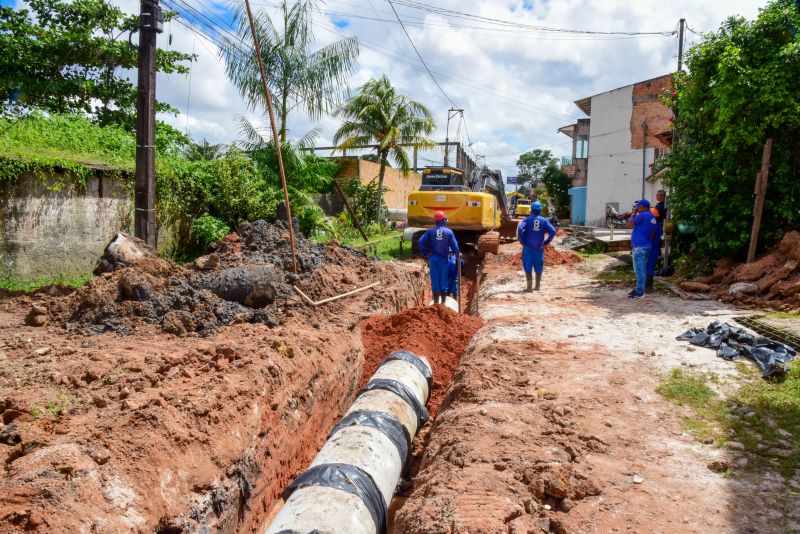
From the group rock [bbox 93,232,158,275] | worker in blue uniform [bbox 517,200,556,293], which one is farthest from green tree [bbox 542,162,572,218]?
rock [bbox 93,232,158,275]

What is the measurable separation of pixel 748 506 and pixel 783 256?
6.88m

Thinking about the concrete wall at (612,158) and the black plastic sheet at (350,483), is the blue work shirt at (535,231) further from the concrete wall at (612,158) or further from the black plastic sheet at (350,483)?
the concrete wall at (612,158)

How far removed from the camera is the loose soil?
3.28 meters

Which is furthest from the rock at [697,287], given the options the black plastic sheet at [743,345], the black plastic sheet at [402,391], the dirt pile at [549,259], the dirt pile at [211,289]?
the black plastic sheet at [402,391]

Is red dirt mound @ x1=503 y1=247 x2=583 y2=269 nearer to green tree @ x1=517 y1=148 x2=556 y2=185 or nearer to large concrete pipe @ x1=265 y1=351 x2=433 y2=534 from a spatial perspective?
large concrete pipe @ x1=265 y1=351 x2=433 y2=534

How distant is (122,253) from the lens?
7887 mm

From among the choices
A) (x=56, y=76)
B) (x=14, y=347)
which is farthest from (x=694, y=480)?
(x=56, y=76)

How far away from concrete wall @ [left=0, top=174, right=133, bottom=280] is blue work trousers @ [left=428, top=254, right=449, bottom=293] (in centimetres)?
595

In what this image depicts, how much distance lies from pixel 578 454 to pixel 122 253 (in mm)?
6673

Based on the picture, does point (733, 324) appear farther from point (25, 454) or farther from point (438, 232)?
point (25, 454)

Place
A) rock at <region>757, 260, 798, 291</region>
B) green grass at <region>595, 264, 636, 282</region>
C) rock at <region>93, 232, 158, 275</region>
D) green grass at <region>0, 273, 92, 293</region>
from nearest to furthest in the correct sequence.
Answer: rock at <region>93, 232, 158, 275</region> < rock at <region>757, 260, 798, 291</region> < green grass at <region>0, 273, 92, 293</region> < green grass at <region>595, 264, 636, 282</region>

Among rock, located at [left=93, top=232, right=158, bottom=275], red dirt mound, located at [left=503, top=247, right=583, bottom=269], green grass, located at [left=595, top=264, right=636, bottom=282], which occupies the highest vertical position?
rock, located at [left=93, top=232, right=158, bottom=275]

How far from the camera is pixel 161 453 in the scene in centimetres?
369

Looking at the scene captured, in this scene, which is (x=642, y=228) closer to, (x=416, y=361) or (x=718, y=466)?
(x=416, y=361)
